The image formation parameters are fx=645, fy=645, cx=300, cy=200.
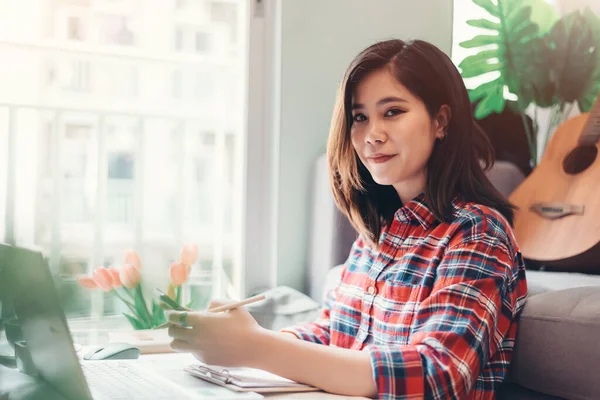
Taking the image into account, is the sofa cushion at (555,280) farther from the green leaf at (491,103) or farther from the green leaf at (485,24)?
the green leaf at (485,24)

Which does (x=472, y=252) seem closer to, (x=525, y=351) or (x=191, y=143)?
(x=525, y=351)

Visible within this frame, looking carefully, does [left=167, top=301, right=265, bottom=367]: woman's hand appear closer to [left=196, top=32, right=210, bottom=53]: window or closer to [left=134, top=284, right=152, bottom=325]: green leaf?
[left=134, top=284, right=152, bottom=325]: green leaf

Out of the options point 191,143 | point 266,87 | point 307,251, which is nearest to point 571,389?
point 307,251

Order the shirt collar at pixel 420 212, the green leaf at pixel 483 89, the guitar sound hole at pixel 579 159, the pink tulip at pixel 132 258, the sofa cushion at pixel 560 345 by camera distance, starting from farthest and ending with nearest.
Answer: the green leaf at pixel 483 89
the pink tulip at pixel 132 258
the guitar sound hole at pixel 579 159
the shirt collar at pixel 420 212
the sofa cushion at pixel 560 345

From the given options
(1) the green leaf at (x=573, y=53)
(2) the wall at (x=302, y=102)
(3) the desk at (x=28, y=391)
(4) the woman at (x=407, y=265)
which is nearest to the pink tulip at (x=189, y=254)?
(2) the wall at (x=302, y=102)

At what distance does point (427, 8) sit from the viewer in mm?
2115

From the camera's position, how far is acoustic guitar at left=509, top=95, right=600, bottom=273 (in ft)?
4.80

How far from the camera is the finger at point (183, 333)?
782 millimetres

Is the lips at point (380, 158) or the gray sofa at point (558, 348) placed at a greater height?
the lips at point (380, 158)

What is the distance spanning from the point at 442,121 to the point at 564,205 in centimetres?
64

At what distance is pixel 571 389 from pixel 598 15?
158 centimetres

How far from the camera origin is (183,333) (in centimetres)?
79

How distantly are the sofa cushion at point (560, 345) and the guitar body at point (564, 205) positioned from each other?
0.51m

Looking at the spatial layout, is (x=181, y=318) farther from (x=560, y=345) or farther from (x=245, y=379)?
(x=560, y=345)
